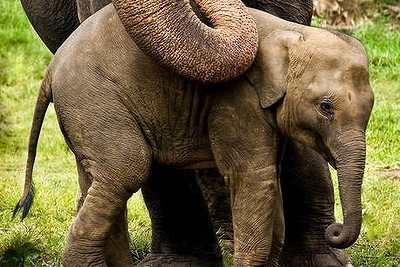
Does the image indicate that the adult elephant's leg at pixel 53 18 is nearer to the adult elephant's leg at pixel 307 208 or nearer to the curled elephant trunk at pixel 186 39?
the adult elephant's leg at pixel 307 208

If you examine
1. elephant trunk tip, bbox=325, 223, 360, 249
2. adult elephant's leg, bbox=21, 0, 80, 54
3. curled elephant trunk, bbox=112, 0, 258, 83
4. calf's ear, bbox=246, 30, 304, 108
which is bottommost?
adult elephant's leg, bbox=21, 0, 80, 54

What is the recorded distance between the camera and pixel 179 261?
18.4ft

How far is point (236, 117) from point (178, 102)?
0.22 meters

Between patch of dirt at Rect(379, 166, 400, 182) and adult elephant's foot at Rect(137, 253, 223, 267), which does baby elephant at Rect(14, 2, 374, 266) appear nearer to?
adult elephant's foot at Rect(137, 253, 223, 267)

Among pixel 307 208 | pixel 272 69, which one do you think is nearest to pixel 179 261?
pixel 307 208

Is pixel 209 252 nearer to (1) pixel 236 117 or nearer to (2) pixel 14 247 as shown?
(1) pixel 236 117

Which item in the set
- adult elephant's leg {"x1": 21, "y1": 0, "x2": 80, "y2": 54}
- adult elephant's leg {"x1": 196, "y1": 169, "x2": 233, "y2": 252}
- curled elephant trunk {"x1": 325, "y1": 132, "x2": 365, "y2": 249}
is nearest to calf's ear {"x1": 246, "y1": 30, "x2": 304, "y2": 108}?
curled elephant trunk {"x1": 325, "y1": 132, "x2": 365, "y2": 249}

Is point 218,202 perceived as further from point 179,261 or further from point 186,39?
point 186,39

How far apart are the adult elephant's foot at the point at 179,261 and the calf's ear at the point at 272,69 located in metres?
1.30

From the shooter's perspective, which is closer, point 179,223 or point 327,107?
point 327,107

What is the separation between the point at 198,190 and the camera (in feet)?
18.4

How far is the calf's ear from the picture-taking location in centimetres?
444

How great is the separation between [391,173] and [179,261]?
8.30 ft

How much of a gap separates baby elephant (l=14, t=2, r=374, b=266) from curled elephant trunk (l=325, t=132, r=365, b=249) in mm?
61
